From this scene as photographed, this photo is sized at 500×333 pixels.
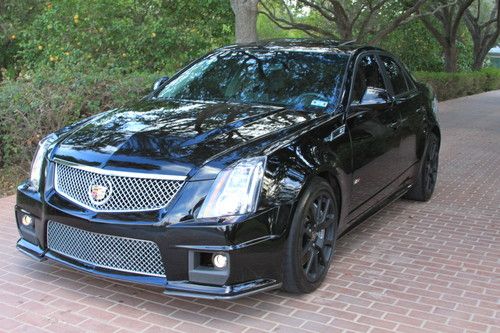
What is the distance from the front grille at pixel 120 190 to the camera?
3.48 m

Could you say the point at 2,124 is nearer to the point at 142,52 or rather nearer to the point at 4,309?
the point at 4,309

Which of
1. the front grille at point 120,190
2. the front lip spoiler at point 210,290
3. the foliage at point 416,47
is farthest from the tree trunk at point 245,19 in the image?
the foliage at point 416,47

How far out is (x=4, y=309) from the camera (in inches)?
148

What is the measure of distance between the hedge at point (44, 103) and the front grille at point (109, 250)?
11.9 feet

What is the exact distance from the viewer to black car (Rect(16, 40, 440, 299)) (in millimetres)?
3439

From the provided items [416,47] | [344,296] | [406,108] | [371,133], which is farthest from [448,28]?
[344,296]

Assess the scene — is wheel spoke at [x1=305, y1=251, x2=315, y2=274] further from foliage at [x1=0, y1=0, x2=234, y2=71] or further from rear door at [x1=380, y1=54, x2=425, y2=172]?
foliage at [x1=0, y1=0, x2=234, y2=71]

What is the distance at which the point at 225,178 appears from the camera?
3461 mm

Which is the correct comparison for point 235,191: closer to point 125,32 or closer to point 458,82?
point 125,32

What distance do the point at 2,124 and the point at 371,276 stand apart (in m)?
5.16

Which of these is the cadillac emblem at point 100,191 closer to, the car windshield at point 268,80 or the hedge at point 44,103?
the car windshield at point 268,80

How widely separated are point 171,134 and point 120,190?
0.56m

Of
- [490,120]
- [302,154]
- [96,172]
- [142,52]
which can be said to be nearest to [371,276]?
[302,154]

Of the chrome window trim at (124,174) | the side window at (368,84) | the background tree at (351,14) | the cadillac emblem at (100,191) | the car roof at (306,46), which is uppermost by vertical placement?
the background tree at (351,14)
